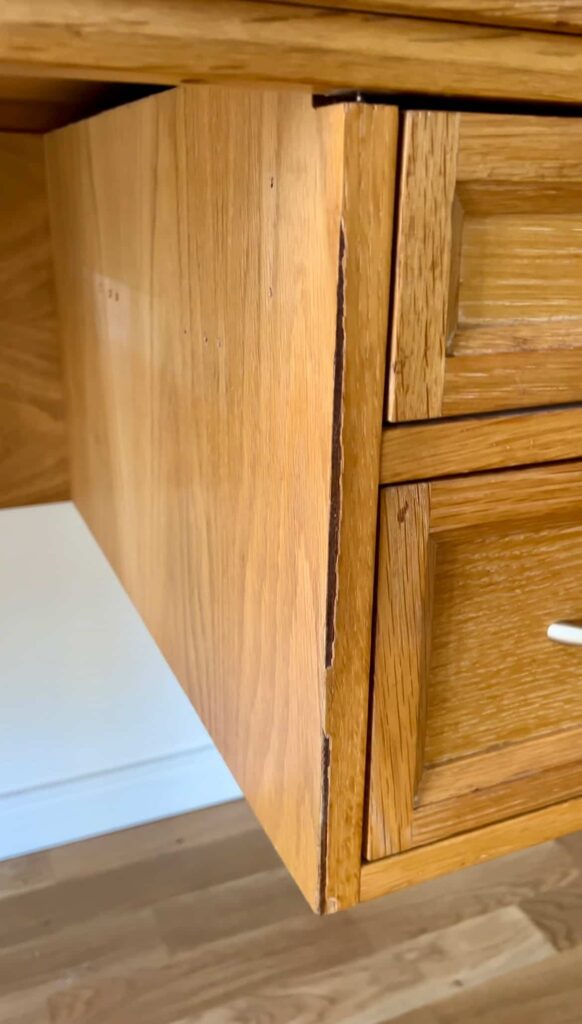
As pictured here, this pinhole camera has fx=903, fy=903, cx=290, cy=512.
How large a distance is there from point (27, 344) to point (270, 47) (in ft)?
2.26

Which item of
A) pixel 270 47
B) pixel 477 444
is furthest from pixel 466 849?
pixel 270 47

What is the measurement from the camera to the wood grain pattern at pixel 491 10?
318 millimetres

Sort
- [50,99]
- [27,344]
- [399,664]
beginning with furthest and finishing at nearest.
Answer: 1. [27,344]
2. [50,99]
3. [399,664]

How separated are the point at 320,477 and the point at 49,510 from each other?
0.73 m

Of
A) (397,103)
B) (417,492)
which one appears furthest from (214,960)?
(397,103)

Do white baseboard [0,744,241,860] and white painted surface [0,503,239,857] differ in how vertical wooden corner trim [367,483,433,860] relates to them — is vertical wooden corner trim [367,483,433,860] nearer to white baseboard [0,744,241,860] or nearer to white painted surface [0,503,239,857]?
white painted surface [0,503,239,857]

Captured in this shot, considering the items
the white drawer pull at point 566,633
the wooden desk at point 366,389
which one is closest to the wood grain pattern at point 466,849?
the wooden desk at point 366,389

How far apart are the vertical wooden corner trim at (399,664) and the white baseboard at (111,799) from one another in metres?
0.81

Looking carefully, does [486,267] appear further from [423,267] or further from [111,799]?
[111,799]

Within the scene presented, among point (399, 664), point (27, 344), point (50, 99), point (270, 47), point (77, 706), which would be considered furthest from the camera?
point (77, 706)

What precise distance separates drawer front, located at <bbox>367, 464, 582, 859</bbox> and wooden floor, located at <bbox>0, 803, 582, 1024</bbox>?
1.93 feet

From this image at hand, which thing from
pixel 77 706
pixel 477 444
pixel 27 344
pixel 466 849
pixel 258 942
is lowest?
pixel 258 942

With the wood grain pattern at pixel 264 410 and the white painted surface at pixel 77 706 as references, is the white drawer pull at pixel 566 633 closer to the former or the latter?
the wood grain pattern at pixel 264 410

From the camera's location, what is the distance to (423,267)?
0.36m
